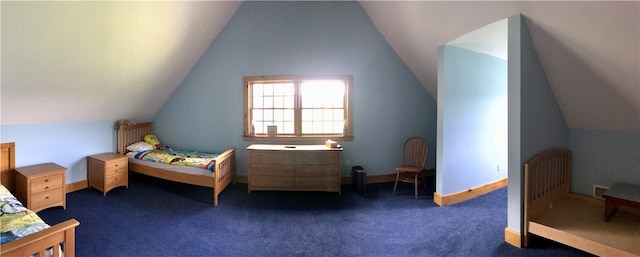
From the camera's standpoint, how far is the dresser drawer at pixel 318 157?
375 centimetres

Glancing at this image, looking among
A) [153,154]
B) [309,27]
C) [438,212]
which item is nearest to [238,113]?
[153,154]

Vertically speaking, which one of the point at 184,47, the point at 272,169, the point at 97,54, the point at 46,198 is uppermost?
the point at 184,47

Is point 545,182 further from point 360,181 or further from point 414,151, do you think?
point 360,181

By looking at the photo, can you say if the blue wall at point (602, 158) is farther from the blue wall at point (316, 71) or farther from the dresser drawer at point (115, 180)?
the dresser drawer at point (115, 180)

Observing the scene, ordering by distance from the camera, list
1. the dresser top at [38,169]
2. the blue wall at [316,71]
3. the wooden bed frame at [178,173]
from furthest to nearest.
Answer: the blue wall at [316,71]
the wooden bed frame at [178,173]
the dresser top at [38,169]

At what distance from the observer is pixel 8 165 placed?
3287mm

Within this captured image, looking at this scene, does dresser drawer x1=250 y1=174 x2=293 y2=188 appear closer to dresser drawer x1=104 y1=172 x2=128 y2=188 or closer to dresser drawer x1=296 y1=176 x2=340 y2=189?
dresser drawer x1=296 y1=176 x2=340 y2=189

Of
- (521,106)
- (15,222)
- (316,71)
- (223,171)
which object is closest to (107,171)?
(223,171)

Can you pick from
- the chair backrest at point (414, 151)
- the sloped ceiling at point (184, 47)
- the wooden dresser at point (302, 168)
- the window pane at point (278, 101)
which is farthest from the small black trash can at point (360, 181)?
the sloped ceiling at point (184, 47)

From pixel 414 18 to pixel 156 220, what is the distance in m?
3.71

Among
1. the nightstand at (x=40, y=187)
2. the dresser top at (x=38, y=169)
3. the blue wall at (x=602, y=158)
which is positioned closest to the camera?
the blue wall at (x=602, y=158)

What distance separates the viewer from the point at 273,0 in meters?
4.21

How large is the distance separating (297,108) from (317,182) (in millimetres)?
1327

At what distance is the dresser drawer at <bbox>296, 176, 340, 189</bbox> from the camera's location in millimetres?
3752
